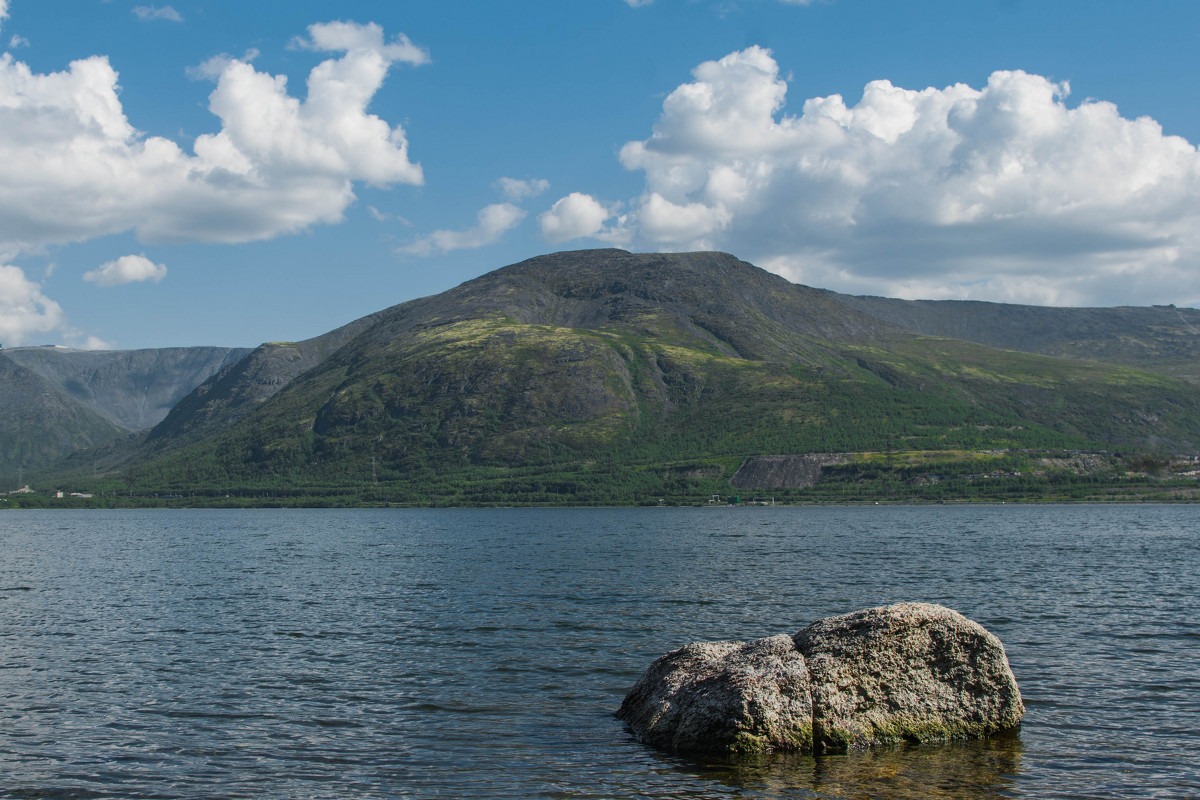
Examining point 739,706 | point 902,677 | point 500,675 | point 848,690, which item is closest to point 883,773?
point 848,690

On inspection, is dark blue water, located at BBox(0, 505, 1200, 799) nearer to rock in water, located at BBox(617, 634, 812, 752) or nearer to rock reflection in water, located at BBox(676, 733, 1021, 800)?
rock reflection in water, located at BBox(676, 733, 1021, 800)

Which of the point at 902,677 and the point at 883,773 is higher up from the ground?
the point at 902,677

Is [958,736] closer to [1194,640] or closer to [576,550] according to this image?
[1194,640]

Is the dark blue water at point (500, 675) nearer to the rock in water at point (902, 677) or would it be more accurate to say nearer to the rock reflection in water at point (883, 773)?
the rock reflection in water at point (883, 773)

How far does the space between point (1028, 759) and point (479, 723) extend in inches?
735

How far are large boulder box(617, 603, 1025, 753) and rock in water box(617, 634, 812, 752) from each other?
31 mm

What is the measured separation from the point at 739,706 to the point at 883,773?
4514 millimetres

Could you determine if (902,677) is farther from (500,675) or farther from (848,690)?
(500,675)

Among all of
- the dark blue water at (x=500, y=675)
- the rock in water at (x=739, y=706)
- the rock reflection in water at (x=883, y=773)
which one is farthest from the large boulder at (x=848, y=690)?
the dark blue water at (x=500, y=675)

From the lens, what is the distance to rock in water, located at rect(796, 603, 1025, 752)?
94.4 feet

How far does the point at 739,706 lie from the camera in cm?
2789

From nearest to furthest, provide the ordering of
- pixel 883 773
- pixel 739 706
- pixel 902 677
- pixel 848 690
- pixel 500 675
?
pixel 883 773, pixel 739 706, pixel 848 690, pixel 902 677, pixel 500 675

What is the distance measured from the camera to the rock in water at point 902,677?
28.8 meters

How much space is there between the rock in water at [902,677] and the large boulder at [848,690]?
0.03m
